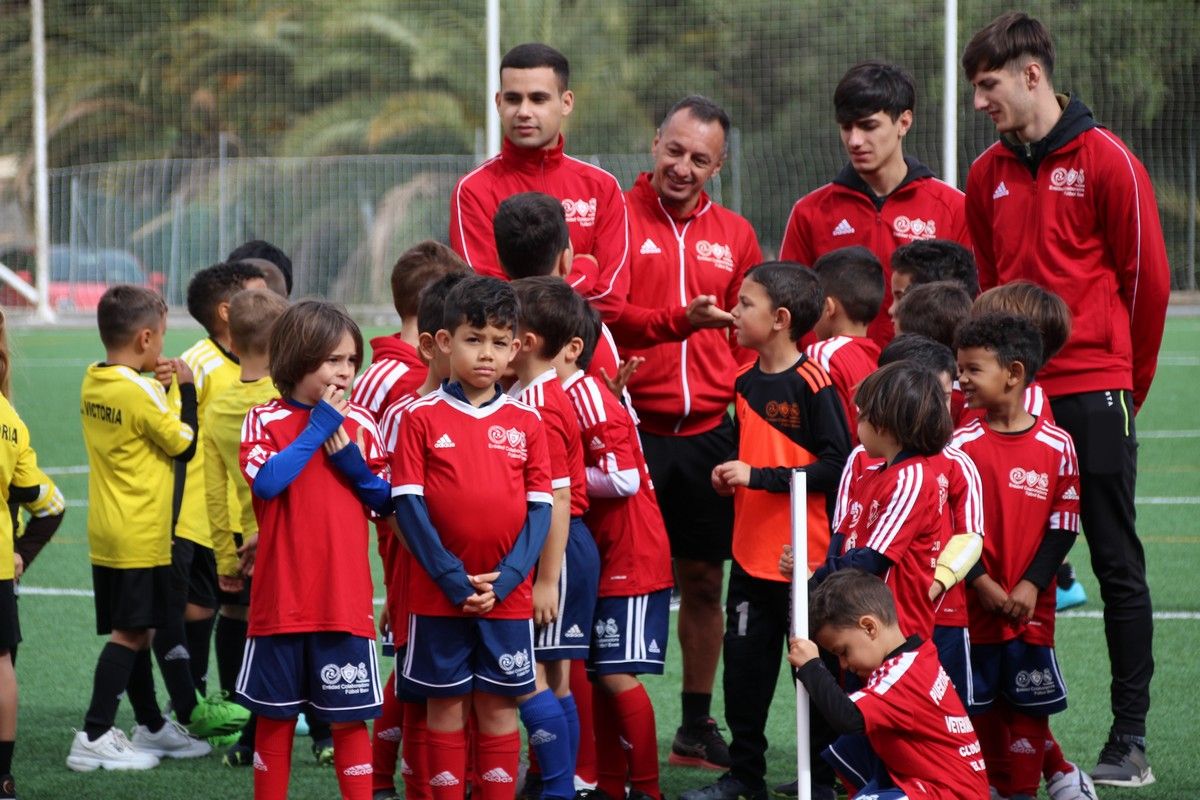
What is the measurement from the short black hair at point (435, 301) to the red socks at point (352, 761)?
1.12 meters

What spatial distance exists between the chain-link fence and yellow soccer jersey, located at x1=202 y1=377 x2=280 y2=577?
1995cm

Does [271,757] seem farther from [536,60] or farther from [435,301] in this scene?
[536,60]

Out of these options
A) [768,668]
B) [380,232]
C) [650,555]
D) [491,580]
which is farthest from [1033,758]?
[380,232]

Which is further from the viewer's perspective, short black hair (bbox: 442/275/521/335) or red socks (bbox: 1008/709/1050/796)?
red socks (bbox: 1008/709/1050/796)

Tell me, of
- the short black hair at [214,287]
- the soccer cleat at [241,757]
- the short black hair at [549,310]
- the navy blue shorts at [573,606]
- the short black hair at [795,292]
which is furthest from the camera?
the short black hair at [214,287]

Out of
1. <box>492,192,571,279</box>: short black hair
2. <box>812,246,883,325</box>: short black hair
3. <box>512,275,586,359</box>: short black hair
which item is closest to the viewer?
<box>512,275,586,359</box>: short black hair

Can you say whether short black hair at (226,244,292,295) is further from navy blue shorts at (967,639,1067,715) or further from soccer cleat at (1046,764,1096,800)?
soccer cleat at (1046,764,1096,800)

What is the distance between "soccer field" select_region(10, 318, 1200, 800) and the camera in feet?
17.1

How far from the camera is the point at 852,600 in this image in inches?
152

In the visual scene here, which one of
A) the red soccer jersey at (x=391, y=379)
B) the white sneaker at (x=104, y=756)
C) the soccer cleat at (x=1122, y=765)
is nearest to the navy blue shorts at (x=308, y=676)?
the red soccer jersey at (x=391, y=379)

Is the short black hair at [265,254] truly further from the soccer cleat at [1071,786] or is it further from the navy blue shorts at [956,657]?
the soccer cleat at [1071,786]

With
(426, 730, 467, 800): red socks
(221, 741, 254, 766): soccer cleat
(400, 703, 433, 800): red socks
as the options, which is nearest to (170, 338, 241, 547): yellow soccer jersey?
(221, 741, 254, 766): soccer cleat

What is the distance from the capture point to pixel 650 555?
484cm

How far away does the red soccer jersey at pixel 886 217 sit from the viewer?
5.75 metres
